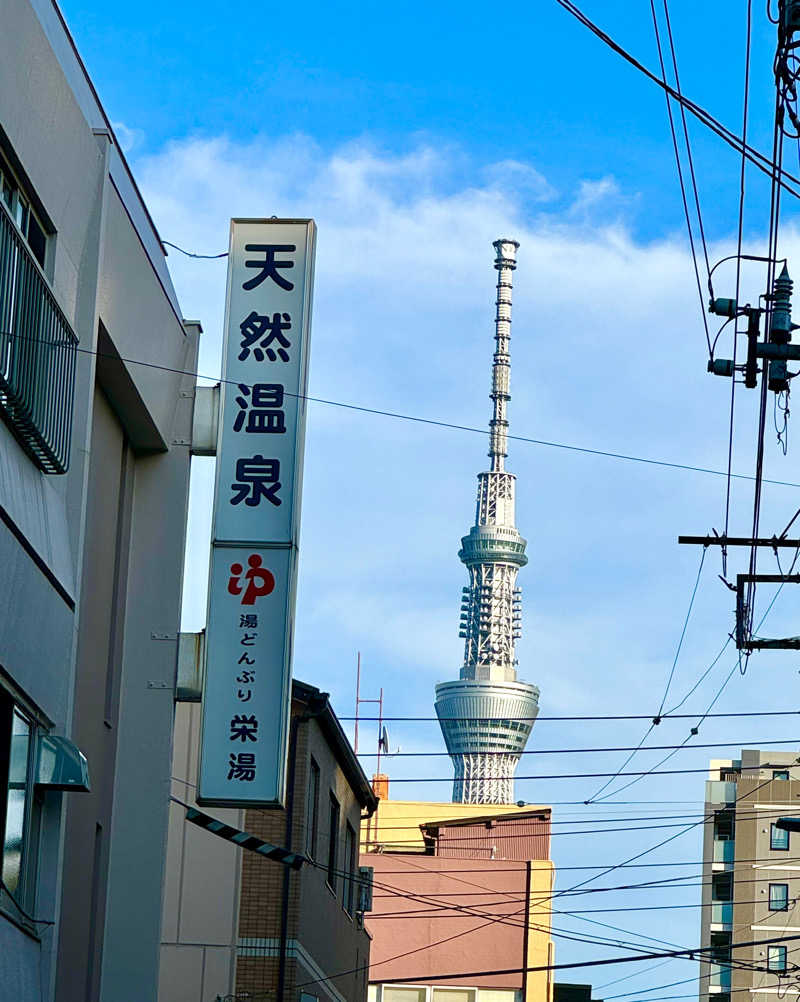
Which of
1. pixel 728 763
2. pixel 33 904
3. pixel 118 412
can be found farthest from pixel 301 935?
pixel 728 763

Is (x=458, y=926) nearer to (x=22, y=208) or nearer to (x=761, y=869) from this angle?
(x=22, y=208)

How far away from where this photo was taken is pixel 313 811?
30.3 metres

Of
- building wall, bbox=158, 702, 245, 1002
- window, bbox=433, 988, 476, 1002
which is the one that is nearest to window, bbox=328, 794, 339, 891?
building wall, bbox=158, 702, 245, 1002

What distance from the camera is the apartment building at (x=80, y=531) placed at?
1277 centimetres

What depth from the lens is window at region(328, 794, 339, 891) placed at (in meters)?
32.5

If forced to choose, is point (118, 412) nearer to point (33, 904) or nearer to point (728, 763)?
point (33, 904)

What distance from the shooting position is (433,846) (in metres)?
64.8

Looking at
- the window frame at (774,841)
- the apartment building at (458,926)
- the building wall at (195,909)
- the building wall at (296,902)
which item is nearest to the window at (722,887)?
the window frame at (774,841)

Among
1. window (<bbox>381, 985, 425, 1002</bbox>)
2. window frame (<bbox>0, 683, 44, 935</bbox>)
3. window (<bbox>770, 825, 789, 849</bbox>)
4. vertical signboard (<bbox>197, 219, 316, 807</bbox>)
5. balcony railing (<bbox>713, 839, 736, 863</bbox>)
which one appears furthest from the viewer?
balcony railing (<bbox>713, 839, 736, 863</bbox>)

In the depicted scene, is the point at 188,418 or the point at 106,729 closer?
the point at 106,729

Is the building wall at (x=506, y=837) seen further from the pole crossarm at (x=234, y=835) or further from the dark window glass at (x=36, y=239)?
the dark window glass at (x=36, y=239)

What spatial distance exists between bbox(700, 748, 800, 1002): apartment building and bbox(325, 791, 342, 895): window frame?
214 ft

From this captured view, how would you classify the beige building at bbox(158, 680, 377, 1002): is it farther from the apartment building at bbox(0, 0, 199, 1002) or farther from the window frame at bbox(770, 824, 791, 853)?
the window frame at bbox(770, 824, 791, 853)

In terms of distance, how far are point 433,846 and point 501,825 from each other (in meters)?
3.46
